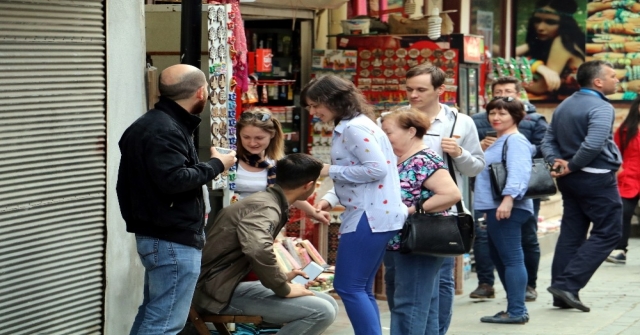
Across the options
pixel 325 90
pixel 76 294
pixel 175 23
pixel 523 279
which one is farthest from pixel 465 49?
pixel 76 294

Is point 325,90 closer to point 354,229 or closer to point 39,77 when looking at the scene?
point 354,229

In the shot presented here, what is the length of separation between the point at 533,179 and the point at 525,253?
98cm

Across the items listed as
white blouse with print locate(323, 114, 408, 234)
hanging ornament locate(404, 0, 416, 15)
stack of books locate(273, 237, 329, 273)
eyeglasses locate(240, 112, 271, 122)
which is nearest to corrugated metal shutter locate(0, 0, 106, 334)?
eyeglasses locate(240, 112, 271, 122)

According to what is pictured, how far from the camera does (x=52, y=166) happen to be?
6.12 metres

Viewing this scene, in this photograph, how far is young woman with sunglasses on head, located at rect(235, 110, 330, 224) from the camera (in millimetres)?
7340

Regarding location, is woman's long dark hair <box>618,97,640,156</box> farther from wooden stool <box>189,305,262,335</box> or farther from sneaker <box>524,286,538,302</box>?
wooden stool <box>189,305,262,335</box>

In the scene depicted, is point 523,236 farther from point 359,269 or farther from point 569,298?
point 359,269

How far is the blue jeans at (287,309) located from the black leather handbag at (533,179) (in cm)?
264

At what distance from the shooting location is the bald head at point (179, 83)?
552cm

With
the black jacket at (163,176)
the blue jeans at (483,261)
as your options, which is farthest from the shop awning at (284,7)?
the black jacket at (163,176)

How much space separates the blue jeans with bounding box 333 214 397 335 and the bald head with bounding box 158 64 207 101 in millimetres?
1294

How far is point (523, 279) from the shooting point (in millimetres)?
8406

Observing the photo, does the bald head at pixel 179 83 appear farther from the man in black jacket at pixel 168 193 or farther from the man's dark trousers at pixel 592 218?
the man's dark trousers at pixel 592 218

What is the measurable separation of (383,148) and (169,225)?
4.69 feet
